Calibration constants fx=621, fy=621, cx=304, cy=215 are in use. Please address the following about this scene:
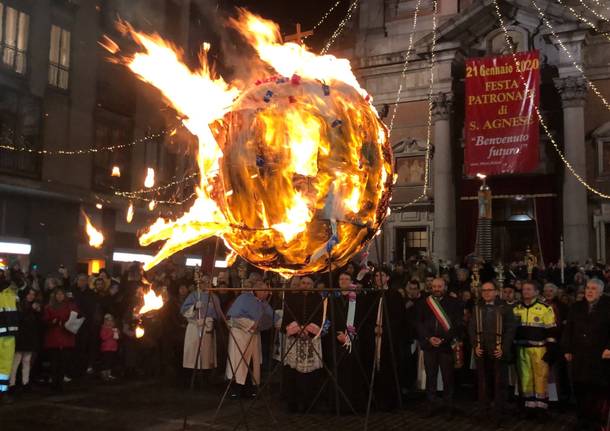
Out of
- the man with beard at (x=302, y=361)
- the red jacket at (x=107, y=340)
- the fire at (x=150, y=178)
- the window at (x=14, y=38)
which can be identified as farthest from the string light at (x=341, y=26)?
Result: the man with beard at (x=302, y=361)

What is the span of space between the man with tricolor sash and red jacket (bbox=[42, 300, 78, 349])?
6.04 meters

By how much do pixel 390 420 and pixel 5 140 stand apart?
17805 mm

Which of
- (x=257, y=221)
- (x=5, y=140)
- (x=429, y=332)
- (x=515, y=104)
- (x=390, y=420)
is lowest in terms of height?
(x=390, y=420)

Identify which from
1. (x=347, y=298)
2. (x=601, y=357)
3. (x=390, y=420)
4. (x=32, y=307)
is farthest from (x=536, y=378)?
(x=32, y=307)

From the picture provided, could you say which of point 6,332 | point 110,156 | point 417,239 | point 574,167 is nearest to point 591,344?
point 6,332

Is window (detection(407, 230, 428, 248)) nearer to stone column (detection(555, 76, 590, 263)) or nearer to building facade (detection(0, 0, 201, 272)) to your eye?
stone column (detection(555, 76, 590, 263))

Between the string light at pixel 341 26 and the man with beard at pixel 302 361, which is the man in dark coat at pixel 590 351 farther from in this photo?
the string light at pixel 341 26

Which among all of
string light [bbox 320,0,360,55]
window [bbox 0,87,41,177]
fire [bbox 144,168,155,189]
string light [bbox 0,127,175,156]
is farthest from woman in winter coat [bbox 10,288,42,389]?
string light [bbox 320,0,360,55]

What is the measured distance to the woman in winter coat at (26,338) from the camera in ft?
33.3

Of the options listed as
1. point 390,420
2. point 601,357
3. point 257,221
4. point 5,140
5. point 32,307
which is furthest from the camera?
point 5,140

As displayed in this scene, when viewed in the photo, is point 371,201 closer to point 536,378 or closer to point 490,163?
point 536,378

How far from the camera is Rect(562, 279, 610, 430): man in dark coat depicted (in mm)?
7535

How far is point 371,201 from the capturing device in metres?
6.01

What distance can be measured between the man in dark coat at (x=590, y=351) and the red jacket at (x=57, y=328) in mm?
7995
